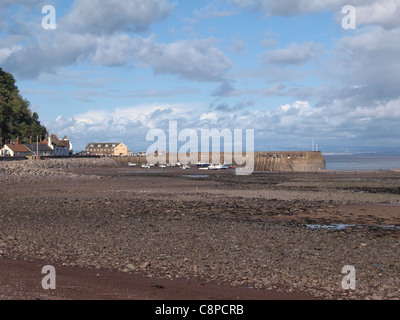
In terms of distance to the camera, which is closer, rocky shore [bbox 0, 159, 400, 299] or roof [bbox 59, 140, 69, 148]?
rocky shore [bbox 0, 159, 400, 299]

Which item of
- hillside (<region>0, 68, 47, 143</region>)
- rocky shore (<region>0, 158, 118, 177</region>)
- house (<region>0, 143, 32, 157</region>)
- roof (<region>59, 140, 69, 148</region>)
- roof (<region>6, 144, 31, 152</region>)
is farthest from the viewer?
→ roof (<region>59, 140, 69, 148</region>)

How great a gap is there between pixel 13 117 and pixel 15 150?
45.6 feet

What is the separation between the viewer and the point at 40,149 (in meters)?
149

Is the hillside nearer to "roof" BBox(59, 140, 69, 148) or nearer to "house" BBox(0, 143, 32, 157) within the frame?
"house" BBox(0, 143, 32, 157)

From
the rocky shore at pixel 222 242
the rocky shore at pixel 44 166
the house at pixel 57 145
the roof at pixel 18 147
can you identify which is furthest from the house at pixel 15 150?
the rocky shore at pixel 222 242

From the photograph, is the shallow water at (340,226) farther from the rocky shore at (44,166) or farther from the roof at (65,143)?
the roof at (65,143)

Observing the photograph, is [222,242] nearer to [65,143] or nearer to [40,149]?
[40,149]

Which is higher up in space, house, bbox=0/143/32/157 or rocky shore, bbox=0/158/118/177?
house, bbox=0/143/32/157

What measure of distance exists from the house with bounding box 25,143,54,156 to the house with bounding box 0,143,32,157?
89.1 inches

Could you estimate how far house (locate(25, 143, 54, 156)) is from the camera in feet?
471

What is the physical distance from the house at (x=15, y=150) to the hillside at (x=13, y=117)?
5.06 metres

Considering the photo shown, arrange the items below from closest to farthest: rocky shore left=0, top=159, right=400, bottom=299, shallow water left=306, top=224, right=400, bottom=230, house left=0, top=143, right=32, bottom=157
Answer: rocky shore left=0, top=159, right=400, bottom=299, shallow water left=306, top=224, right=400, bottom=230, house left=0, top=143, right=32, bottom=157

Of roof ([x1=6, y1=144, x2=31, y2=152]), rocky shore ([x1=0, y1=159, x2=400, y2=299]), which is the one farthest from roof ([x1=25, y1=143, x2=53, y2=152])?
Answer: rocky shore ([x1=0, y1=159, x2=400, y2=299])
